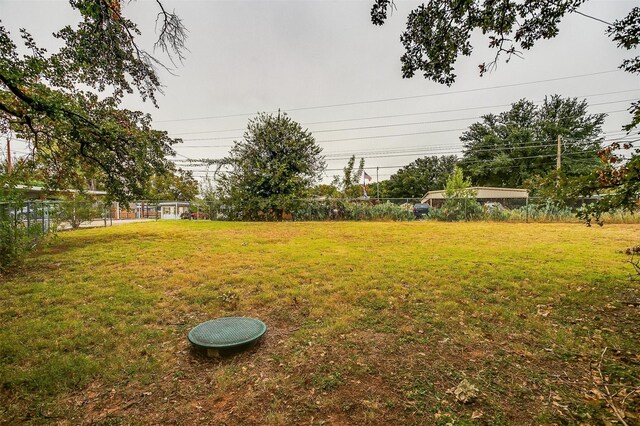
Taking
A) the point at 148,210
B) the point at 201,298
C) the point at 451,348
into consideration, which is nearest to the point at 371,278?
the point at 451,348

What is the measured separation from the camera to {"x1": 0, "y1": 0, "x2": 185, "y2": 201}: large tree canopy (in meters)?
4.11

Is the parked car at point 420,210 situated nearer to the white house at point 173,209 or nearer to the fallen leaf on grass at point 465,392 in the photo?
the fallen leaf on grass at point 465,392

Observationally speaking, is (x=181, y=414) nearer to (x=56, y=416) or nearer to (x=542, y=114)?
(x=56, y=416)

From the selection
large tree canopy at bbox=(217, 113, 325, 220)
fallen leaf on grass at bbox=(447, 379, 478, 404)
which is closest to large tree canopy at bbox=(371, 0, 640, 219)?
fallen leaf on grass at bbox=(447, 379, 478, 404)

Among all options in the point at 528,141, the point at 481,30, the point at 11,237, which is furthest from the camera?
the point at 528,141

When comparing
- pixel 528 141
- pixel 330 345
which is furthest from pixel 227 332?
pixel 528 141

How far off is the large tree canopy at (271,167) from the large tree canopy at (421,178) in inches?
1278

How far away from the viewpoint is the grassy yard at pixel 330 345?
206cm

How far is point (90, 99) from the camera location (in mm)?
6848

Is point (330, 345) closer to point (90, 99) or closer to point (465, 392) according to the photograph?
point (465, 392)

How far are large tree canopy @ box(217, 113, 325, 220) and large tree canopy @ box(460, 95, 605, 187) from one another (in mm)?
27647

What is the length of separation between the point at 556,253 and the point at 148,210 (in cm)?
3725

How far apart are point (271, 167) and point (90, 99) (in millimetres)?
12244

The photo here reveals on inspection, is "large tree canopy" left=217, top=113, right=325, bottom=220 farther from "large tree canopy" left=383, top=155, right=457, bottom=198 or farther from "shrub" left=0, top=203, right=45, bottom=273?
"large tree canopy" left=383, top=155, right=457, bottom=198
